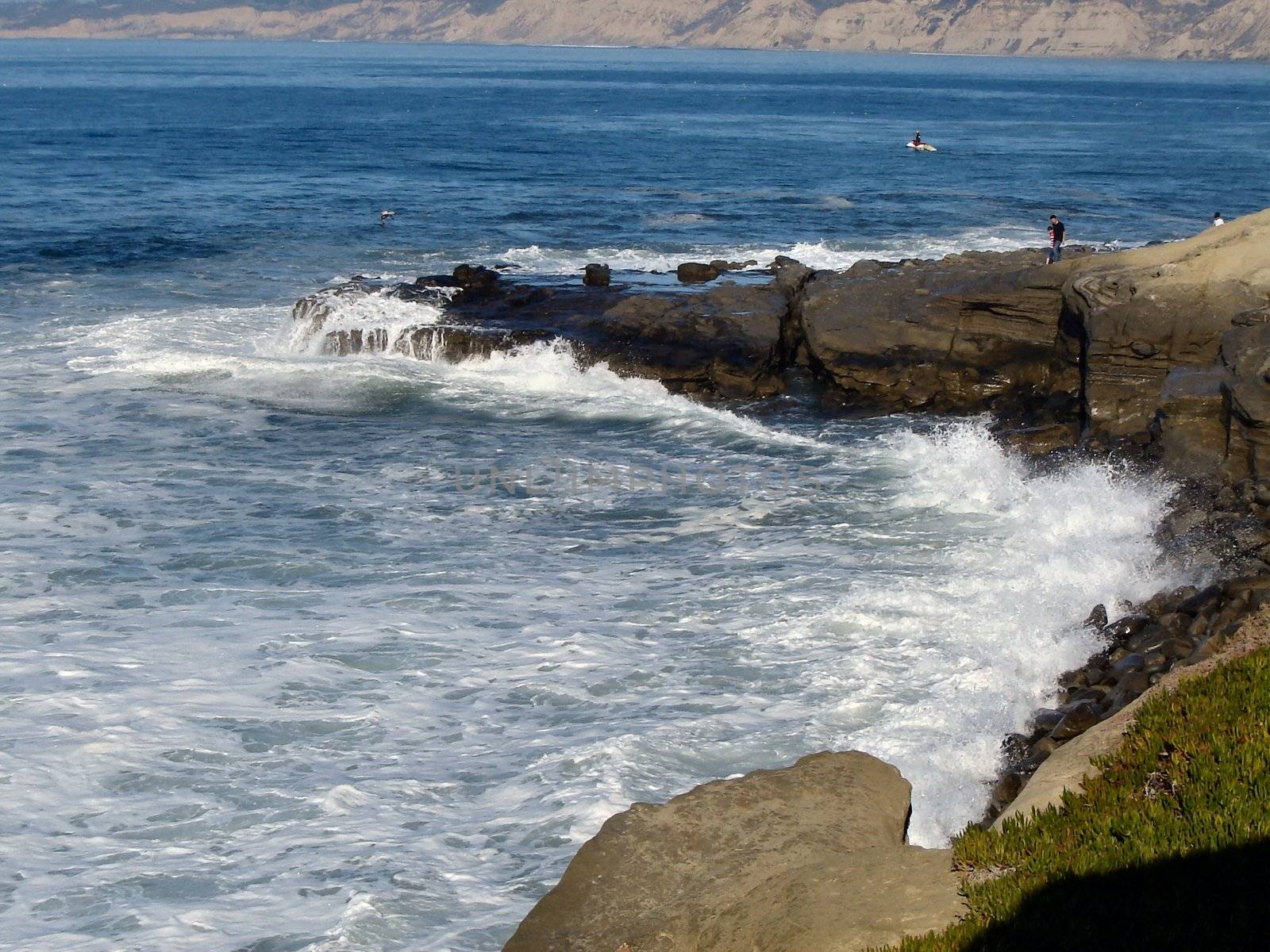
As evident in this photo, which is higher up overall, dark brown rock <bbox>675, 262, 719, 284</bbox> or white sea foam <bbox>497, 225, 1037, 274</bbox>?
dark brown rock <bbox>675, 262, 719, 284</bbox>

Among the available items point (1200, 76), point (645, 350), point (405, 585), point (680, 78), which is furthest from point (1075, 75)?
point (405, 585)

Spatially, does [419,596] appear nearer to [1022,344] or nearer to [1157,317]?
[1157,317]

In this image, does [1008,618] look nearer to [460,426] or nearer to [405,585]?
[405,585]

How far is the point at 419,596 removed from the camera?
50.3ft

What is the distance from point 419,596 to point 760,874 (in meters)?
7.95

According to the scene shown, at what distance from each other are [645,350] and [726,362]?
5.76 ft

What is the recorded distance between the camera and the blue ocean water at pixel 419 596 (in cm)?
1029

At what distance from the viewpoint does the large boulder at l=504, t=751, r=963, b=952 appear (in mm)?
7484

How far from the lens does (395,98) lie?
11025 cm

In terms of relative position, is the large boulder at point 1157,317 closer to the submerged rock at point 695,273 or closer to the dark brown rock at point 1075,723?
the dark brown rock at point 1075,723

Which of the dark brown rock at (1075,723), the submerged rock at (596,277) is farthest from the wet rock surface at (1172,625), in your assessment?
the submerged rock at (596,277)

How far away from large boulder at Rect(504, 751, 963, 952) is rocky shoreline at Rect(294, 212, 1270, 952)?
239 inches

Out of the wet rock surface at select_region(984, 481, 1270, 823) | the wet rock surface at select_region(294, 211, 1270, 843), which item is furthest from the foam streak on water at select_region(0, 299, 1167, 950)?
the wet rock surface at select_region(294, 211, 1270, 843)

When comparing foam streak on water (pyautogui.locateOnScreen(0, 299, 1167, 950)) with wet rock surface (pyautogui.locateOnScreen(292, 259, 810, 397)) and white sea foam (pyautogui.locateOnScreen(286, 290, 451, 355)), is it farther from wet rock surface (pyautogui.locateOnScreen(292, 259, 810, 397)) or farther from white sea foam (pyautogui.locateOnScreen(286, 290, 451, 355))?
white sea foam (pyautogui.locateOnScreen(286, 290, 451, 355))
